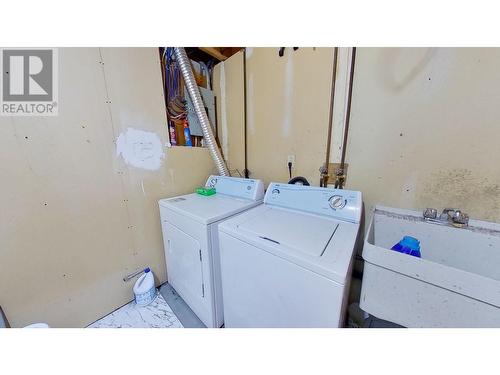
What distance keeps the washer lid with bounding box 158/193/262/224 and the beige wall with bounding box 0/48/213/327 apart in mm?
330

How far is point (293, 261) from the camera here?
2.52 ft

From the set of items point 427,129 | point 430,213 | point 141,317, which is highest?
point 427,129

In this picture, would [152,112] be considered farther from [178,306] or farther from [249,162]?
[178,306]

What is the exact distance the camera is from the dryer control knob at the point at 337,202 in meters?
1.17

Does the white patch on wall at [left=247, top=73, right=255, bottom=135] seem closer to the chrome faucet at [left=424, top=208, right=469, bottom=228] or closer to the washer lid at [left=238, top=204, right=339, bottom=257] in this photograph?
the washer lid at [left=238, top=204, right=339, bottom=257]

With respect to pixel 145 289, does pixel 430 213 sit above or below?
above

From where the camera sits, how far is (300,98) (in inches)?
61.1

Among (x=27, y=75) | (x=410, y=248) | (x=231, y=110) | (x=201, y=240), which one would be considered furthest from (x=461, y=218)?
(x=27, y=75)

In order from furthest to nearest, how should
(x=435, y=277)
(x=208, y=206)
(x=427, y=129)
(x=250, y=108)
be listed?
(x=250, y=108), (x=208, y=206), (x=427, y=129), (x=435, y=277)

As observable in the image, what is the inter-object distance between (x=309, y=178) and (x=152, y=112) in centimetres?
155

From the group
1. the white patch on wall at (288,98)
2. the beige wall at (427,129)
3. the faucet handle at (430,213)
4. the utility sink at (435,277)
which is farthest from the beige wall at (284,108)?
the utility sink at (435,277)

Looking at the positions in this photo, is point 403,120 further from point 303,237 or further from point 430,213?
point 303,237

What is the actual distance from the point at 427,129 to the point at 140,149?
83.8 inches

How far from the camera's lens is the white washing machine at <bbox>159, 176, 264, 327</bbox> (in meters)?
1.20
